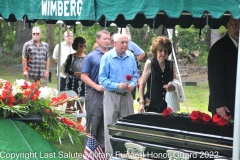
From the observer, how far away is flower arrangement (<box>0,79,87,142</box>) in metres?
4.82

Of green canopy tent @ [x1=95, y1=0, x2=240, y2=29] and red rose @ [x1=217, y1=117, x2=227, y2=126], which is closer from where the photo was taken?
green canopy tent @ [x1=95, y1=0, x2=240, y2=29]

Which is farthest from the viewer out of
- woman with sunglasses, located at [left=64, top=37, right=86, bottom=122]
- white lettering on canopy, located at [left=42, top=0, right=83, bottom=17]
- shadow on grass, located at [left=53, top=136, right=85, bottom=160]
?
woman with sunglasses, located at [left=64, top=37, right=86, bottom=122]

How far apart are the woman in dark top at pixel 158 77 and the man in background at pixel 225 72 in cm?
155

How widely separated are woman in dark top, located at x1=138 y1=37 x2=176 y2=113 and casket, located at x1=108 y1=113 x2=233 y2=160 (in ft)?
4.14

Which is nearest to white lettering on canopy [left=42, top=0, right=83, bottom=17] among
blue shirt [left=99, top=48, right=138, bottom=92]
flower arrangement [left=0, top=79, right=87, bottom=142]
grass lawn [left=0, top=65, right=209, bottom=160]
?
flower arrangement [left=0, top=79, right=87, bottom=142]

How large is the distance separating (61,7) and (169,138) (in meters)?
1.66

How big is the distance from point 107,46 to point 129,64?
2.12ft

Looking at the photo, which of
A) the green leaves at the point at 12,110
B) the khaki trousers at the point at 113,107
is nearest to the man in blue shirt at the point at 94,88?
the khaki trousers at the point at 113,107

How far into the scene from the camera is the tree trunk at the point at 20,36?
25594mm

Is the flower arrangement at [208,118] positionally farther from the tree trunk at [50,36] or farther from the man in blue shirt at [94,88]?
the tree trunk at [50,36]

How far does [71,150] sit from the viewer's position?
8.25 m

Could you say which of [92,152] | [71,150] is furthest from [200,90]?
[92,152]

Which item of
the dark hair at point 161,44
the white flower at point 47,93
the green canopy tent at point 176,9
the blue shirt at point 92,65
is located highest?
the green canopy tent at point 176,9

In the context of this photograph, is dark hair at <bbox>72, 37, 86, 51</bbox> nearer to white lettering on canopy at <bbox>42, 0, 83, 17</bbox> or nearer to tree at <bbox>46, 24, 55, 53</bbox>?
white lettering on canopy at <bbox>42, 0, 83, 17</bbox>
